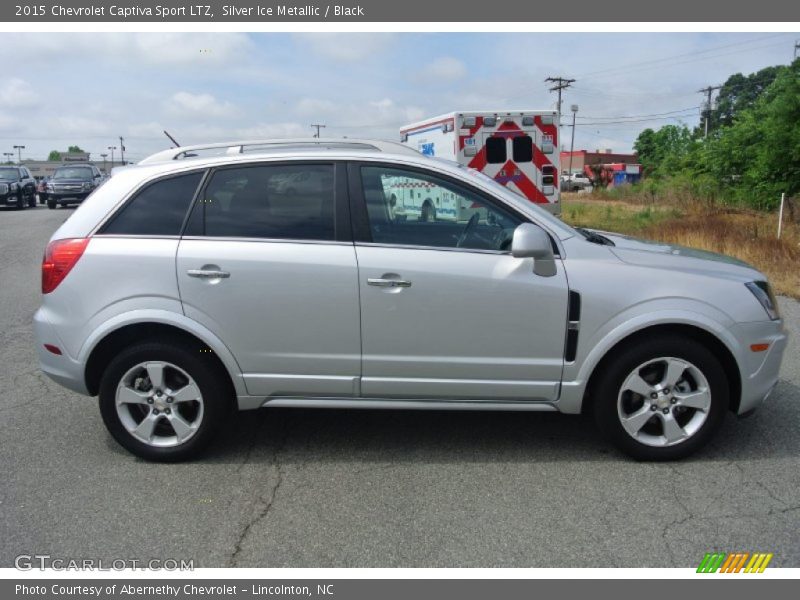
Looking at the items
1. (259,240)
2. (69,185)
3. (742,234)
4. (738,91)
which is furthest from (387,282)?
(738,91)

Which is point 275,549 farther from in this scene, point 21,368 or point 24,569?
point 21,368

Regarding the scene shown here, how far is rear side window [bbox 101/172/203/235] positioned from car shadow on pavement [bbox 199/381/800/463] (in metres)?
1.44

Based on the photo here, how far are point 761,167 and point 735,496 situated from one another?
53.0 ft

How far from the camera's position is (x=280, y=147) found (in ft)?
14.5

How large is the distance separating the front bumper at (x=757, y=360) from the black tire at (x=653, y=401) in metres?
0.14

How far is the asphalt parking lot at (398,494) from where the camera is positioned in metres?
3.29

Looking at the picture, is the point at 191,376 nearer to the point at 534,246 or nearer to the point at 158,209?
the point at 158,209

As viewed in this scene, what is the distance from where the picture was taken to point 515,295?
3949 mm

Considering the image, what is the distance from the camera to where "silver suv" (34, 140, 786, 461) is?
3.98 m

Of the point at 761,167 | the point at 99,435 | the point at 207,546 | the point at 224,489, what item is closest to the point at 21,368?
the point at 99,435

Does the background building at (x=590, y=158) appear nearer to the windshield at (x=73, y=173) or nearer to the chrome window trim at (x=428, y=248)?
the windshield at (x=73, y=173)

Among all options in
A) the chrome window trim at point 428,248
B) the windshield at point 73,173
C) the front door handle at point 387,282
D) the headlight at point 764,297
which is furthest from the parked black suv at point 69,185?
the headlight at point 764,297

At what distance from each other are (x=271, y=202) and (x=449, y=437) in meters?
1.90

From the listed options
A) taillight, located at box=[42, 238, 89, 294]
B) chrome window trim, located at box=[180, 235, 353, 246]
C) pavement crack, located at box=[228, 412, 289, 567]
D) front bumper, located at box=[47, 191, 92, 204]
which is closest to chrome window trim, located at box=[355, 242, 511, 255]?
chrome window trim, located at box=[180, 235, 353, 246]
